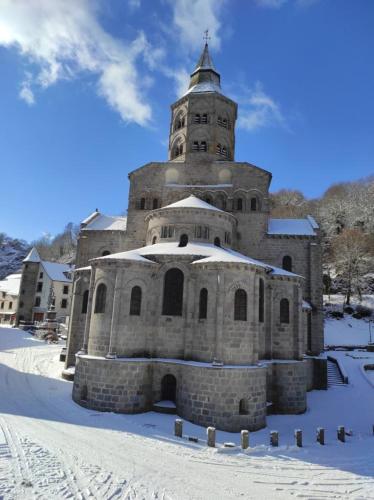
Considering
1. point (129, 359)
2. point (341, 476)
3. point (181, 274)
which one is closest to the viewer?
point (341, 476)

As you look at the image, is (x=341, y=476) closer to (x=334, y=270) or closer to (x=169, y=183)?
(x=169, y=183)

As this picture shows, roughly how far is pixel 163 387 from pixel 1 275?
78.2 metres

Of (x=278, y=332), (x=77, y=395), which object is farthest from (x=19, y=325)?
(x=278, y=332)

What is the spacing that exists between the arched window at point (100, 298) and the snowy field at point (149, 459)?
15.9 feet

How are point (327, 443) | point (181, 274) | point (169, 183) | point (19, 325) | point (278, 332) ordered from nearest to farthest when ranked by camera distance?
point (327, 443), point (181, 274), point (278, 332), point (169, 183), point (19, 325)

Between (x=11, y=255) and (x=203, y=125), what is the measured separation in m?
76.3

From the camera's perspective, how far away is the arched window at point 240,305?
18469 millimetres

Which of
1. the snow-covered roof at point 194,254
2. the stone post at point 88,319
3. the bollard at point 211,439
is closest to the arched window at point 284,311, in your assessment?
the snow-covered roof at point 194,254

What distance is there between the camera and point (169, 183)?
106ft

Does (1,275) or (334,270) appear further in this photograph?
(1,275)

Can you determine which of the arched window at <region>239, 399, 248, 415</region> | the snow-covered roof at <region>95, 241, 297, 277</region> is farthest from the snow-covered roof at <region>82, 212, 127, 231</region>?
the arched window at <region>239, 399, 248, 415</region>

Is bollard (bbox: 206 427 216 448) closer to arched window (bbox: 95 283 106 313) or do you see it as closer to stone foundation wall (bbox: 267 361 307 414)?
stone foundation wall (bbox: 267 361 307 414)

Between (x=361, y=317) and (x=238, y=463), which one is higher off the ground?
(x=361, y=317)

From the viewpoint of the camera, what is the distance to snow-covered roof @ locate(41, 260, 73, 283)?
5541 cm
